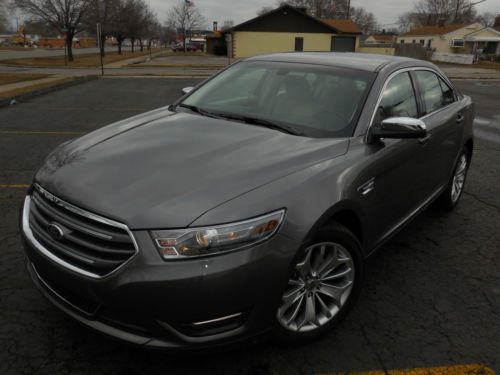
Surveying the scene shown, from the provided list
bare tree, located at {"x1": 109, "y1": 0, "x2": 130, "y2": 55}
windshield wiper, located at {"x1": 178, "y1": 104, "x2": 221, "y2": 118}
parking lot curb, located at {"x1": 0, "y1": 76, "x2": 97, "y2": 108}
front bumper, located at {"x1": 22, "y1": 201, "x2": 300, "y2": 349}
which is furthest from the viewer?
bare tree, located at {"x1": 109, "y1": 0, "x2": 130, "y2": 55}

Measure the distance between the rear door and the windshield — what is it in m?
0.85

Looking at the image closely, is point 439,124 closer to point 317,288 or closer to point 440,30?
point 317,288

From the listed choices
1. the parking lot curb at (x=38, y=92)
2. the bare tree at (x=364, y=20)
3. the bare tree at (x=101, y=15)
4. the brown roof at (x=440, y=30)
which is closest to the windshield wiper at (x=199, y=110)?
the parking lot curb at (x=38, y=92)

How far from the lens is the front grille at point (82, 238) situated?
2.07 metres

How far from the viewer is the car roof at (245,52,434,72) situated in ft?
11.5

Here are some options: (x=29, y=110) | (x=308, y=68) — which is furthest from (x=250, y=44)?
(x=308, y=68)

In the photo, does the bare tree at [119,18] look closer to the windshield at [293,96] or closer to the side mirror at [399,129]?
the windshield at [293,96]

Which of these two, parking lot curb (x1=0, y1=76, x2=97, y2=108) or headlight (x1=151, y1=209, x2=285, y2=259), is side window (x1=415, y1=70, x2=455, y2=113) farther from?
parking lot curb (x1=0, y1=76, x2=97, y2=108)

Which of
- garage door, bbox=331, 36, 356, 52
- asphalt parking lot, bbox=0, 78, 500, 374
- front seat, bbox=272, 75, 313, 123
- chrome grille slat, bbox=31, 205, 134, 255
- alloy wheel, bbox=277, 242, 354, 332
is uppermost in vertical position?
garage door, bbox=331, 36, 356, 52

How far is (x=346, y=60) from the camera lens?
3.72 m

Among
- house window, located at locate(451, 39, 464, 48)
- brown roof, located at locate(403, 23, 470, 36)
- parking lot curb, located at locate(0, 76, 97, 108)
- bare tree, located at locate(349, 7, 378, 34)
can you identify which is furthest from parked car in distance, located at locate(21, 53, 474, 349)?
bare tree, located at locate(349, 7, 378, 34)

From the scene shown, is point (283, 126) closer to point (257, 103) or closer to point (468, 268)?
point (257, 103)

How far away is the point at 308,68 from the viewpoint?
3605mm

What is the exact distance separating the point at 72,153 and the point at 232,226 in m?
1.36
